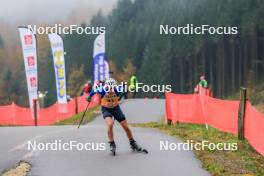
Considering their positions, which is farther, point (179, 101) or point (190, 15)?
point (190, 15)

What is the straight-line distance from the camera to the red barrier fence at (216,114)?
475 inches

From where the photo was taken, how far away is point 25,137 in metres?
15.5

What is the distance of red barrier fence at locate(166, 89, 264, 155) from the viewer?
39.6 ft

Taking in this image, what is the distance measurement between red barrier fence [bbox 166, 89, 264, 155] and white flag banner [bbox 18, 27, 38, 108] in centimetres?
1320

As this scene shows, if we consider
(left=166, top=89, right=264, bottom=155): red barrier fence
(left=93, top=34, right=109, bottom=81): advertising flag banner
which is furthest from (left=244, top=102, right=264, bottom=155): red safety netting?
(left=93, top=34, right=109, bottom=81): advertising flag banner

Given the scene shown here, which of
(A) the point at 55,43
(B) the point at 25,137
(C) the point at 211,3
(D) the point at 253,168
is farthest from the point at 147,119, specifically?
(C) the point at 211,3

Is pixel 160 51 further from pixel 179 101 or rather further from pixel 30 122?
pixel 179 101

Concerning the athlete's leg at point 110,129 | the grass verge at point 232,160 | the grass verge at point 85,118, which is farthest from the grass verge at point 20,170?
the grass verge at point 85,118

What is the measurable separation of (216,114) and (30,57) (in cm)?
1842

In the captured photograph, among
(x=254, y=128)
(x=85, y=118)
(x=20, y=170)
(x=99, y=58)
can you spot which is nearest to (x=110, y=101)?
(x=20, y=170)

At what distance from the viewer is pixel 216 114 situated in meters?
17.4

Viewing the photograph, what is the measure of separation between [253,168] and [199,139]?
456cm

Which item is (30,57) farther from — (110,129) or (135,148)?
(110,129)

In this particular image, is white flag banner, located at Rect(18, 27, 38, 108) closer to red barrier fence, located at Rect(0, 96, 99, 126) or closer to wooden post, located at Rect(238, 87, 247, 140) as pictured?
red barrier fence, located at Rect(0, 96, 99, 126)
